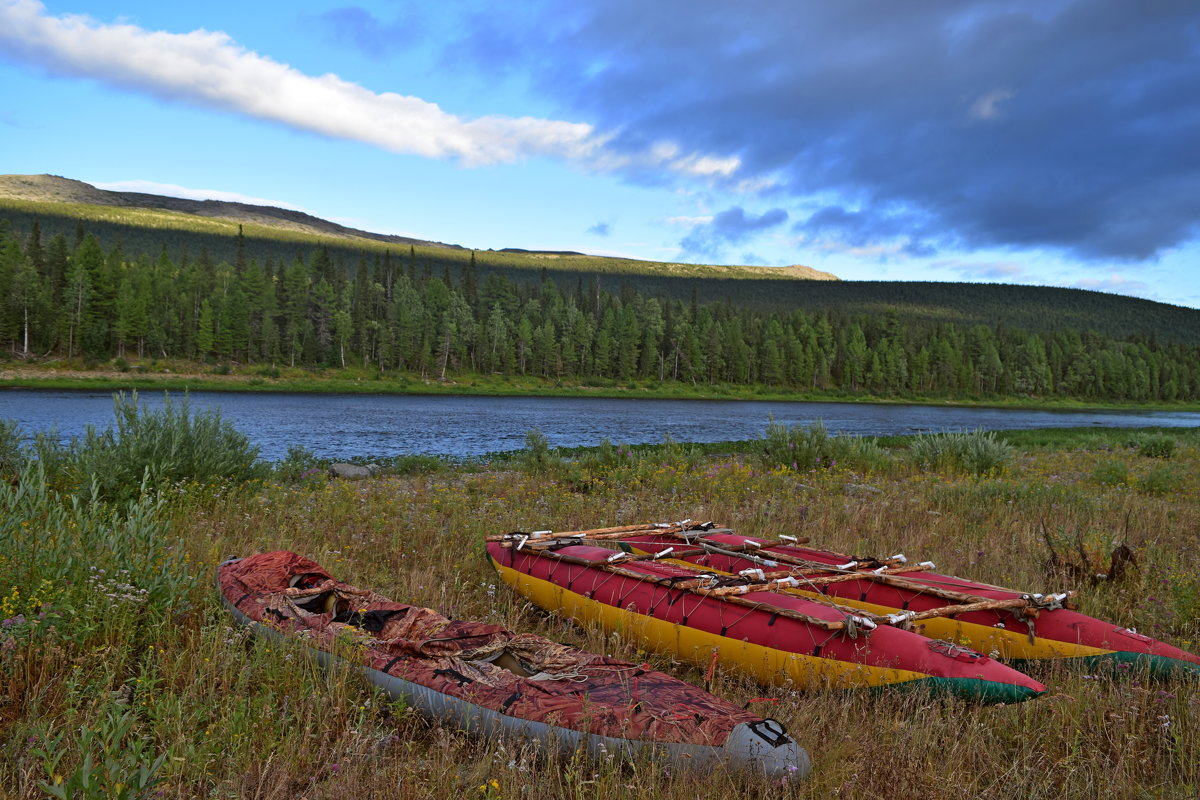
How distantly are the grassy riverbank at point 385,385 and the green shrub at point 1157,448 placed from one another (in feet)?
176

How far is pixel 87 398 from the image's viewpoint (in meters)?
46.5

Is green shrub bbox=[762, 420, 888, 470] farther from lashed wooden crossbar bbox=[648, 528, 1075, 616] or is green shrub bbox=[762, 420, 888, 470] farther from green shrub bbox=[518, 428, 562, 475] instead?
lashed wooden crossbar bbox=[648, 528, 1075, 616]

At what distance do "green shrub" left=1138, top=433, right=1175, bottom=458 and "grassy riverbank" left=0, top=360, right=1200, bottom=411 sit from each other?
53719 millimetres

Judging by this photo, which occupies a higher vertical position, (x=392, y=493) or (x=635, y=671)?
(x=635, y=671)

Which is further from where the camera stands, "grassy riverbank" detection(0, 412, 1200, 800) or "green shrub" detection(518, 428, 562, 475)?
"green shrub" detection(518, 428, 562, 475)

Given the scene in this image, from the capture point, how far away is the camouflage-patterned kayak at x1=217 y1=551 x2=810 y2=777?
3.80 meters

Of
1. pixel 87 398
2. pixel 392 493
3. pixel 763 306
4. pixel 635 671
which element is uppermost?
pixel 763 306

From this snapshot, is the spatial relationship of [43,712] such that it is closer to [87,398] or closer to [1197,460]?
[1197,460]

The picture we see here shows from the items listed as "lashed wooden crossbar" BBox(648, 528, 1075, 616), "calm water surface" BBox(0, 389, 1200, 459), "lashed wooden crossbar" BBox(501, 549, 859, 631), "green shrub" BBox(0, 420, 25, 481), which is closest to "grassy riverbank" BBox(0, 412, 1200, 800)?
"lashed wooden crossbar" BBox(501, 549, 859, 631)

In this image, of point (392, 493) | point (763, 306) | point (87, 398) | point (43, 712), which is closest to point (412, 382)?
point (87, 398)

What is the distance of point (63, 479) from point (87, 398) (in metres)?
45.5

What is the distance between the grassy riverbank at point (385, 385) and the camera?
199 ft

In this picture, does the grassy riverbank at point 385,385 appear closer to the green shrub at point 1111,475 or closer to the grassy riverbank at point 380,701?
the grassy riverbank at point 380,701

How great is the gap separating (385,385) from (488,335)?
2079 cm
